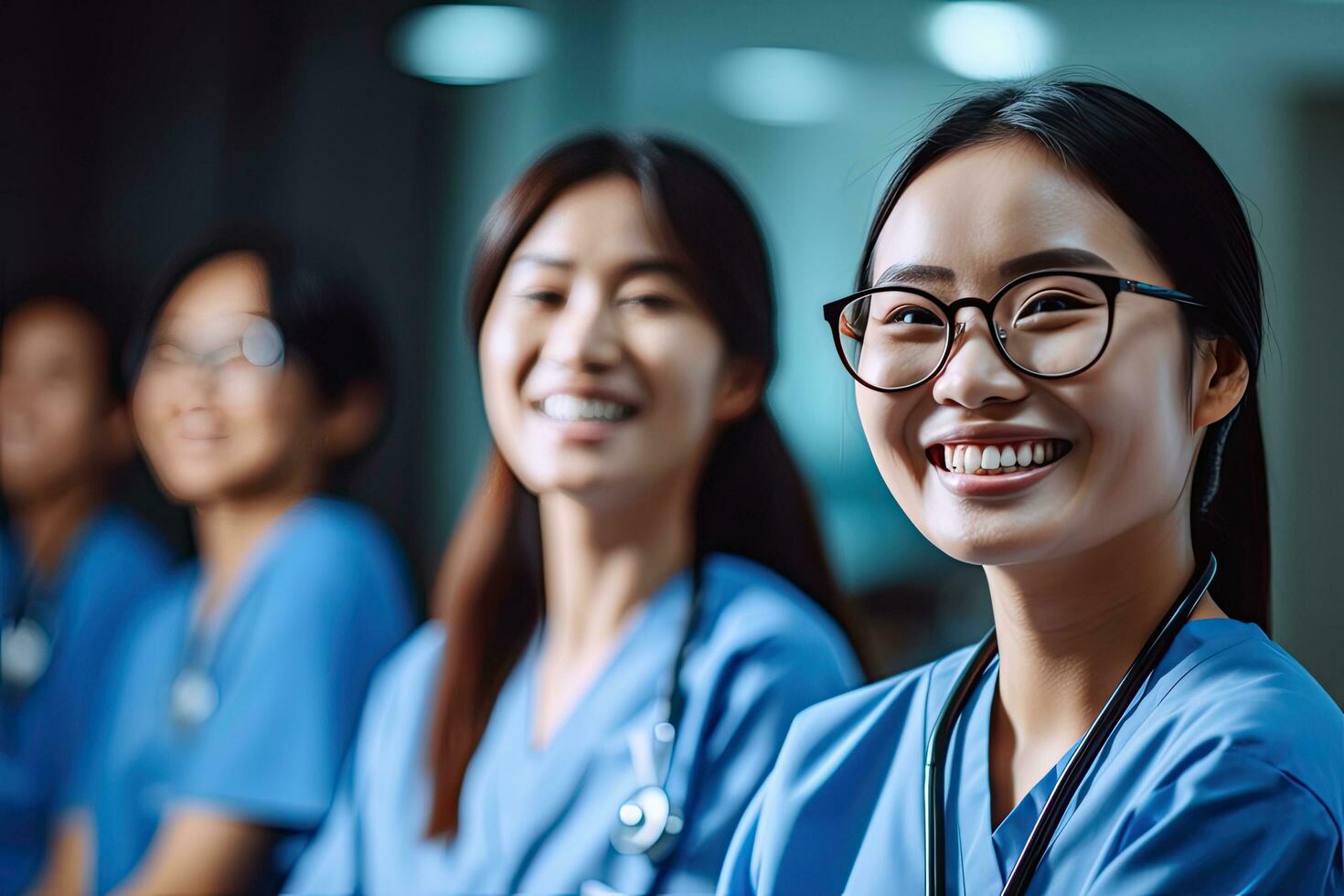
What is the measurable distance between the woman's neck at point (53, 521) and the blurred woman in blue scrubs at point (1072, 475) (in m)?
0.91

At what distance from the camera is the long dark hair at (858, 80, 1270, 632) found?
0.70 m

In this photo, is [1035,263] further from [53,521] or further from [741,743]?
[53,521]

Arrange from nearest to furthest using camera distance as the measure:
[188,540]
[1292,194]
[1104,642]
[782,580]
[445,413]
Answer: [1104,642]
[1292,194]
[782,580]
[445,413]
[188,540]

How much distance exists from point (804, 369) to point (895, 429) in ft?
0.87

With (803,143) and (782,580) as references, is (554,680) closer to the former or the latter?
(782,580)

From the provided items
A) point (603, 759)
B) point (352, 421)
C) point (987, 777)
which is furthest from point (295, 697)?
point (987, 777)

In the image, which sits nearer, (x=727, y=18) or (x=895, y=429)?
(x=895, y=429)

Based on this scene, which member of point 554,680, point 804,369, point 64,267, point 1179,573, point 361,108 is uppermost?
point 361,108

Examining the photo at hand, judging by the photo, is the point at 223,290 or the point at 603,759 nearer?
the point at 603,759

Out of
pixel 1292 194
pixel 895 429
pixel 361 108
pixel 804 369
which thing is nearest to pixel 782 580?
pixel 804 369

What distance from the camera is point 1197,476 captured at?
0.75 metres

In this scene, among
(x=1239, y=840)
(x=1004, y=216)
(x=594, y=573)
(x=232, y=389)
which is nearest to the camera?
(x=1239, y=840)

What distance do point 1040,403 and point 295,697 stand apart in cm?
76

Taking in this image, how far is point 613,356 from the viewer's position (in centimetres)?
99
